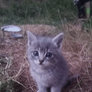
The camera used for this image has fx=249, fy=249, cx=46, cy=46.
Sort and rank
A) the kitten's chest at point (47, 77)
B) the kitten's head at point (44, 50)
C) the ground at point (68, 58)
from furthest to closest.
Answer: the ground at point (68, 58)
the kitten's chest at point (47, 77)
the kitten's head at point (44, 50)

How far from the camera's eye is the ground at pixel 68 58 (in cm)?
299

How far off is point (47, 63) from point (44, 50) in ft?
0.47

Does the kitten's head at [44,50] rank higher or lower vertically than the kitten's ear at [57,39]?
lower

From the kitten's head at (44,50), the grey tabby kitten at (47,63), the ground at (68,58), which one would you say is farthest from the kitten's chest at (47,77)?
the ground at (68,58)

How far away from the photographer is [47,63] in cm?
254

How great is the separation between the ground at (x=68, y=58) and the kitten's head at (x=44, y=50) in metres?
0.48

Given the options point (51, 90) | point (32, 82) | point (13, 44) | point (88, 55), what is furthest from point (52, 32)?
point (51, 90)

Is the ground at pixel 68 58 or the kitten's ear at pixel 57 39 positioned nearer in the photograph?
the kitten's ear at pixel 57 39

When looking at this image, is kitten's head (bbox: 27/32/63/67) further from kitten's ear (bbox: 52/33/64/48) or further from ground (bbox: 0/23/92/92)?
ground (bbox: 0/23/92/92)

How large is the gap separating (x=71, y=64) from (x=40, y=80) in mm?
739

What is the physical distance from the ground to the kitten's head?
48cm

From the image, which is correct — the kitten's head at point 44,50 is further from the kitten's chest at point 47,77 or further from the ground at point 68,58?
the ground at point 68,58

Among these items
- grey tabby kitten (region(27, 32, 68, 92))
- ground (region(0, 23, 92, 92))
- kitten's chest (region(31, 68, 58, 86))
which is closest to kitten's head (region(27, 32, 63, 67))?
grey tabby kitten (region(27, 32, 68, 92))

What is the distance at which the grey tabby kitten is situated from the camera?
2.57 meters
